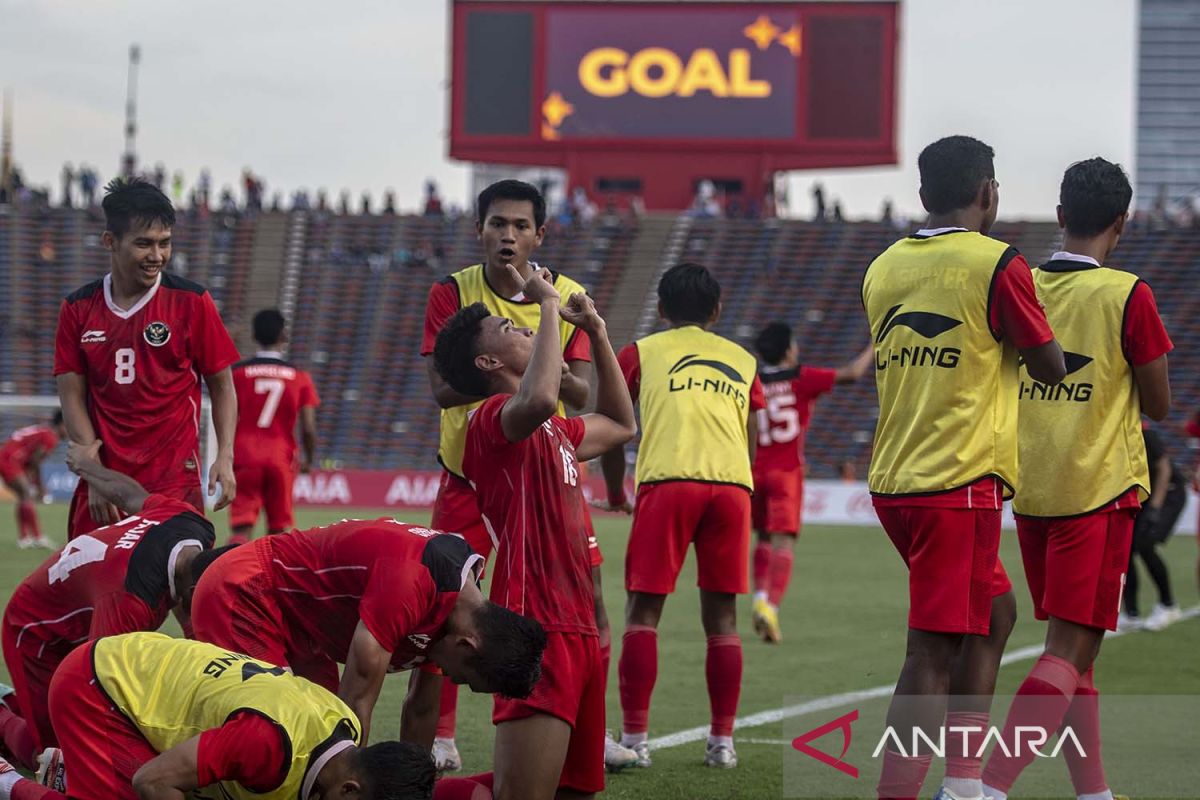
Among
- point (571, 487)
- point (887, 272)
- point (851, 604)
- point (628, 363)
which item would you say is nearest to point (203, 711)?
point (571, 487)

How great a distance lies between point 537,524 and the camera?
5.03m

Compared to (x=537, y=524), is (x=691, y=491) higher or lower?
lower

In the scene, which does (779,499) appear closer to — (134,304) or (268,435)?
(268,435)

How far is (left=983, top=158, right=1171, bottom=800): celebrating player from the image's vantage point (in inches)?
219

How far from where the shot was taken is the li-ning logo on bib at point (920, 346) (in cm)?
520

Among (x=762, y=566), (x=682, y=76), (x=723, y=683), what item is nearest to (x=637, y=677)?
(x=723, y=683)

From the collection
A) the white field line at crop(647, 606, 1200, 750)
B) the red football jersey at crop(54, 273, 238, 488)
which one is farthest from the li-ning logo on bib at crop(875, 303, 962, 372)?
the red football jersey at crop(54, 273, 238, 488)

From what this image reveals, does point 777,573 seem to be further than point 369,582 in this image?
Yes

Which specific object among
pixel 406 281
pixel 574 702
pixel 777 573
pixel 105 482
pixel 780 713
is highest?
pixel 406 281

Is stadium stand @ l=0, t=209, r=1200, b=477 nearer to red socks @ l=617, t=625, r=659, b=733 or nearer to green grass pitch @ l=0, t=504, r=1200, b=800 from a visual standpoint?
green grass pitch @ l=0, t=504, r=1200, b=800

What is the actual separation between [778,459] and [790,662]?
2.06 meters

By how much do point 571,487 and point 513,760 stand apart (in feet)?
2.89

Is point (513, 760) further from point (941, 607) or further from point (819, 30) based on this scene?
point (819, 30)

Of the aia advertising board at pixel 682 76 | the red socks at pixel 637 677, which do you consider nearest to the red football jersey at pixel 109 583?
the red socks at pixel 637 677
